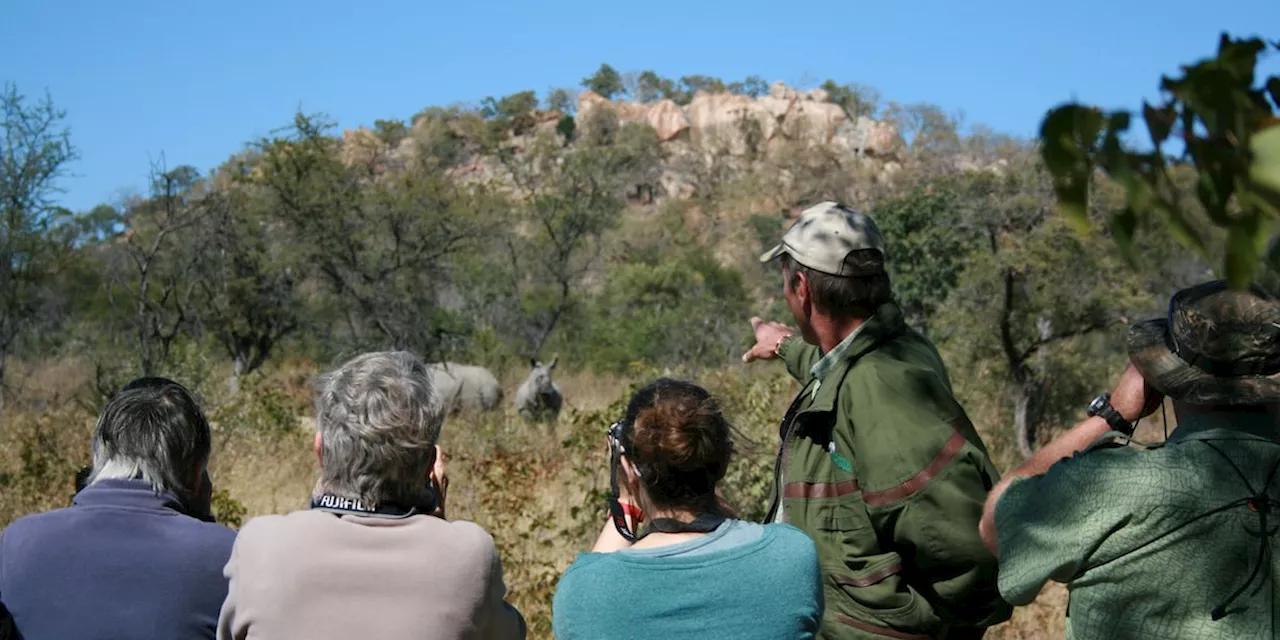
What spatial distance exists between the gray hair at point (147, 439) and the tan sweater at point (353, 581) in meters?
0.41

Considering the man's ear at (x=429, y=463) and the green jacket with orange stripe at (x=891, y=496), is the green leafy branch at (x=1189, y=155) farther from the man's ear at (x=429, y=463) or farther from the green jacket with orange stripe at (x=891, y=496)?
the man's ear at (x=429, y=463)

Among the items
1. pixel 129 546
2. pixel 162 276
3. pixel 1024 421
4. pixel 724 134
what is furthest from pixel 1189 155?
pixel 724 134

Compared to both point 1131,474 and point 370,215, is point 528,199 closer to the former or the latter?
point 370,215

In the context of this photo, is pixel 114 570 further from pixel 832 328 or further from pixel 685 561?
pixel 832 328

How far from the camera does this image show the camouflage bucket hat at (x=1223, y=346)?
181 cm

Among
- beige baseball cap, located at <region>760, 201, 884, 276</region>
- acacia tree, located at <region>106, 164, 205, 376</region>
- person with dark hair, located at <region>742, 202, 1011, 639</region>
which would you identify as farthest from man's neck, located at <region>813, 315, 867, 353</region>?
acacia tree, located at <region>106, 164, 205, 376</region>

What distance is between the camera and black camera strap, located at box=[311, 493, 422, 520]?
219 centimetres

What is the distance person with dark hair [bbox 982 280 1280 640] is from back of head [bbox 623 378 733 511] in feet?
1.74

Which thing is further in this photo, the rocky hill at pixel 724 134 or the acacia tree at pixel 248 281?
the rocky hill at pixel 724 134

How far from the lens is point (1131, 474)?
5.97 ft

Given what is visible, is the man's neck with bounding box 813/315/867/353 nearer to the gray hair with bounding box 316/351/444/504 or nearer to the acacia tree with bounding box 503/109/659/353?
the gray hair with bounding box 316/351/444/504

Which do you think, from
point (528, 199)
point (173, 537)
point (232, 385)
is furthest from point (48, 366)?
point (173, 537)

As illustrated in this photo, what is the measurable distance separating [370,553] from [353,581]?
2.3 inches

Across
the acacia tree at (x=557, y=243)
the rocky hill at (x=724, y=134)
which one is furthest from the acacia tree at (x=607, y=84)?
the acacia tree at (x=557, y=243)
